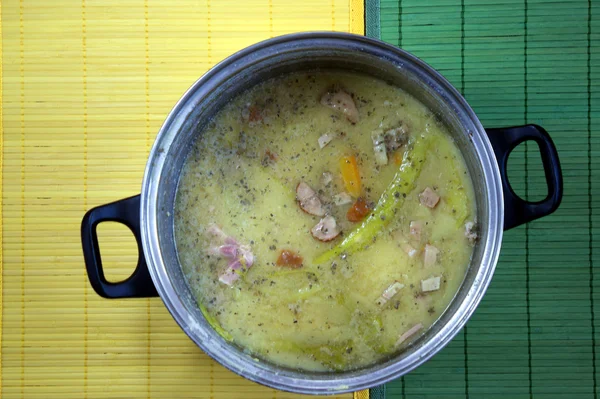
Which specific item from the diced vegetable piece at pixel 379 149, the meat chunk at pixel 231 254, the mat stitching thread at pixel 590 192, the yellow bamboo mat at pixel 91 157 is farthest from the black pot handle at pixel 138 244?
the mat stitching thread at pixel 590 192

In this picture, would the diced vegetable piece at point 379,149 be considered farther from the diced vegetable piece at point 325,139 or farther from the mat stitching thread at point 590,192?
the mat stitching thread at point 590,192

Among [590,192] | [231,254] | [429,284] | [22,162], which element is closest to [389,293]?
[429,284]

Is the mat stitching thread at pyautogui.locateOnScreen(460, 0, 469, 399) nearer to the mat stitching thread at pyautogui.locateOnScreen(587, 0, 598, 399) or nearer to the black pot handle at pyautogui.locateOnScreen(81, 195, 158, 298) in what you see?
the mat stitching thread at pyautogui.locateOnScreen(587, 0, 598, 399)

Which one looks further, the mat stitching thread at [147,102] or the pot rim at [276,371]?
the mat stitching thread at [147,102]

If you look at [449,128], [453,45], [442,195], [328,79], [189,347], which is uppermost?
[453,45]

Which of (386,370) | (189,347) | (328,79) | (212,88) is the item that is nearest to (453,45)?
(328,79)

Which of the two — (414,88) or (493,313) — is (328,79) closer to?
(414,88)
